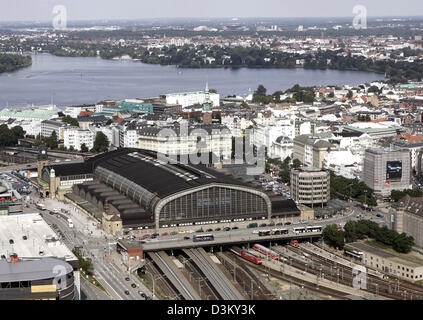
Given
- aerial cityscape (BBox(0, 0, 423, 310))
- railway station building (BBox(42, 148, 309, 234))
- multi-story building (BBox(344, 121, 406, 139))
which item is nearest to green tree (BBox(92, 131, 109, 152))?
aerial cityscape (BBox(0, 0, 423, 310))

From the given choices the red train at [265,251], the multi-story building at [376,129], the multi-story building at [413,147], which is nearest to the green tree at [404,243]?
the red train at [265,251]

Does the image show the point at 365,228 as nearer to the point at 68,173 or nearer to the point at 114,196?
the point at 114,196

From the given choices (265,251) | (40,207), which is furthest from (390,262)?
(40,207)

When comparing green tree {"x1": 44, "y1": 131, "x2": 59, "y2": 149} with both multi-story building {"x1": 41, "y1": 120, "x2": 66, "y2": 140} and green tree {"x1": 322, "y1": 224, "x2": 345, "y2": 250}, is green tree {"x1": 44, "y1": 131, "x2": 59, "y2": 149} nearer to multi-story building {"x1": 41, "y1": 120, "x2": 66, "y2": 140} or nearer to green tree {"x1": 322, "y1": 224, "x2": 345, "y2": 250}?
multi-story building {"x1": 41, "y1": 120, "x2": 66, "y2": 140}

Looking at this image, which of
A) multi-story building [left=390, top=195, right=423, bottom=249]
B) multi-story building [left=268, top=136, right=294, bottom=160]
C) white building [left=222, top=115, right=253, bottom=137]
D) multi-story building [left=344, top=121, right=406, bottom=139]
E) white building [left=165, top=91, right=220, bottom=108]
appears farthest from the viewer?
white building [left=165, top=91, right=220, bottom=108]

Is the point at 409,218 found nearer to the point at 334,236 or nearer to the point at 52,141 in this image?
the point at 334,236

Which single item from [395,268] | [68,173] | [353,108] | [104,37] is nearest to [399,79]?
[353,108]

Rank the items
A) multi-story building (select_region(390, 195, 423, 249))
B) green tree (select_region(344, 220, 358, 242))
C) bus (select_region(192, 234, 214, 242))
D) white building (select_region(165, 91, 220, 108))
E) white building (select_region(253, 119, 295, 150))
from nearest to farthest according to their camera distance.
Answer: bus (select_region(192, 234, 214, 242)), multi-story building (select_region(390, 195, 423, 249)), green tree (select_region(344, 220, 358, 242)), white building (select_region(253, 119, 295, 150)), white building (select_region(165, 91, 220, 108))
